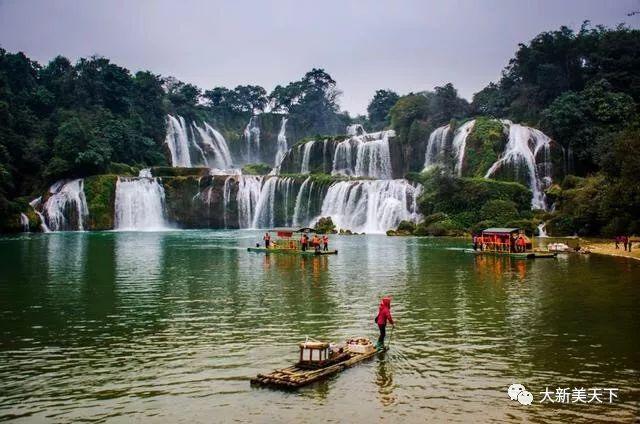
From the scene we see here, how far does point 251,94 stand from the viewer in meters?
120

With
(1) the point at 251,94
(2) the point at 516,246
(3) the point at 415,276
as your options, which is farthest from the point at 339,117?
(3) the point at 415,276

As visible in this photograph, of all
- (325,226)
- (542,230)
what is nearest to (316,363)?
(542,230)

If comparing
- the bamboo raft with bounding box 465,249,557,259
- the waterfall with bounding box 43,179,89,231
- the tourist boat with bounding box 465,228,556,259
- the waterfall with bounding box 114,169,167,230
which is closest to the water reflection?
the bamboo raft with bounding box 465,249,557,259

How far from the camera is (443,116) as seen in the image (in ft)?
271

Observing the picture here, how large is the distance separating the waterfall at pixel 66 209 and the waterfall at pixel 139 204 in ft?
12.7

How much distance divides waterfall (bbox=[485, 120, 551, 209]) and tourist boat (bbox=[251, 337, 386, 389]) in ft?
177

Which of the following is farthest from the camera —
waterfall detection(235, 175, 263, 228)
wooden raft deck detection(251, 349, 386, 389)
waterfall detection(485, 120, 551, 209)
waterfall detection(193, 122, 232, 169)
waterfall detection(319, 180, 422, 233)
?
waterfall detection(193, 122, 232, 169)

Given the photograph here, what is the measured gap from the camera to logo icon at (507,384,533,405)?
11562mm

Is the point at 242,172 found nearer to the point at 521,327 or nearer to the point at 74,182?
the point at 74,182

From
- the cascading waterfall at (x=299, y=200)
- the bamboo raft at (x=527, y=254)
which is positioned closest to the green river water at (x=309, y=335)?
the bamboo raft at (x=527, y=254)

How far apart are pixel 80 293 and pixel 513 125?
2315 inches

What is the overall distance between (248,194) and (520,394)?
64853mm

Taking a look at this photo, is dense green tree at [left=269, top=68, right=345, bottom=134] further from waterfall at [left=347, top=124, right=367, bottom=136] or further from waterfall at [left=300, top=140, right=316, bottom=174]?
waterfall at [left=300, top=140, right=316, bottom=174]

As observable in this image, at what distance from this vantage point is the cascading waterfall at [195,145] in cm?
9644
